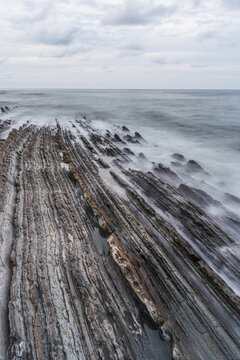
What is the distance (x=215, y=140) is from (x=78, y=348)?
24.7 meters

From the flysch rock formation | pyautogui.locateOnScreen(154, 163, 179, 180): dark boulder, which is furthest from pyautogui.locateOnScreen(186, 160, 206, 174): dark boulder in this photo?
the flysch rock formation

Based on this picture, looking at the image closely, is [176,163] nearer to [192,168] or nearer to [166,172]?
[192,168]

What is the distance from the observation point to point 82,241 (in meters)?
6.39

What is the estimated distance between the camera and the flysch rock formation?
4.08m

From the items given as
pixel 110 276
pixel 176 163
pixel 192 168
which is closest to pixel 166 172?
pixel 176 163

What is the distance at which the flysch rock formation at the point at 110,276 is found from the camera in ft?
13.4

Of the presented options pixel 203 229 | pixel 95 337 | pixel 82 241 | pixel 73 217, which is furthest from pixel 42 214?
pixel 203 229

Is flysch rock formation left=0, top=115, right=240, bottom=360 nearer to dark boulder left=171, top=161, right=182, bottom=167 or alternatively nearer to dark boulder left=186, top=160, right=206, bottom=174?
dark boulder left=186, top=160, right=206, bottom=174

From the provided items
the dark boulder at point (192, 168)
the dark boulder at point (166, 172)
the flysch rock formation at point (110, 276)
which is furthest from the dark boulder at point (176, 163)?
the flysch rock formation at point (110, 276)

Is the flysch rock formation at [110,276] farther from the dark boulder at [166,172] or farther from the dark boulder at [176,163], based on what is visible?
the dark boulder at [176,163]

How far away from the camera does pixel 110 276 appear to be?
5.39m

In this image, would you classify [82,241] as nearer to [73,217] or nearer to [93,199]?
[73,217]

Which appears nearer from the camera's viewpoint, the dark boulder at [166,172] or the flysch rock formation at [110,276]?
the flysch rock formation at [110,276]

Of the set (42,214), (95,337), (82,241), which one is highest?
(42,214)
